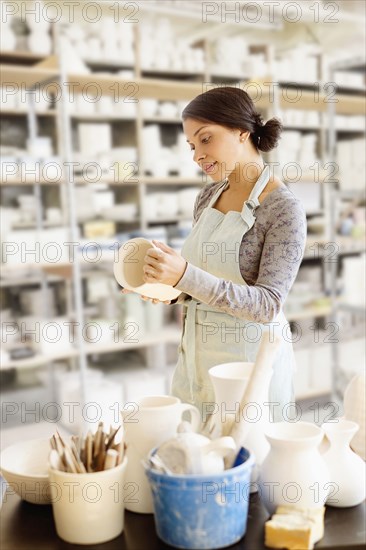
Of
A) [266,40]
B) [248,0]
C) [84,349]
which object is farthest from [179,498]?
[266,40]

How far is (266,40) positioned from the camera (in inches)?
249

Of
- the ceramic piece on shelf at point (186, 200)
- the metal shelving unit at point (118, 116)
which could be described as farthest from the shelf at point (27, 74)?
the ceramic piece on shelf at point (186, 200)

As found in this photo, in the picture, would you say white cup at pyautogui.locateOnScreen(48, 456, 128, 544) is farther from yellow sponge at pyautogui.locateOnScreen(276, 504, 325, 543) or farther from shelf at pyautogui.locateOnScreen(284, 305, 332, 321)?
shelf at pyautogui.locateOnScreen(284, 305, 332, 321)

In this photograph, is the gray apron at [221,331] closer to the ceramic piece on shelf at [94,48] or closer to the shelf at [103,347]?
the shelf at [103,347]

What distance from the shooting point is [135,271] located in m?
1.58

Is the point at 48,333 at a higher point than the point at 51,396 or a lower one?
higher

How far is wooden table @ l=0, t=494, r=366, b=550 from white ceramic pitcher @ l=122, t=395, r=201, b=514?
1.3 inches

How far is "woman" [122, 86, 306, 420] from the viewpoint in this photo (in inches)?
60.1

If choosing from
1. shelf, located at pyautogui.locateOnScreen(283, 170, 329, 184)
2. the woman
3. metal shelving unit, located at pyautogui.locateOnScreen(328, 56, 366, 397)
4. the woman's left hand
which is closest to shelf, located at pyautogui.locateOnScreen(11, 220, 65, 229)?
shelf, located at pyautogui.locateOnScreen(283, 170, 329, 184)

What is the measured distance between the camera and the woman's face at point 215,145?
1.67 meters

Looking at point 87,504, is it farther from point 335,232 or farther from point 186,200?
point 186,200

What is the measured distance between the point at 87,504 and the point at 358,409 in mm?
647

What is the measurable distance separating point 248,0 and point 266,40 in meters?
1.64

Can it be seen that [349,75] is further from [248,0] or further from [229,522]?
[229,522]
